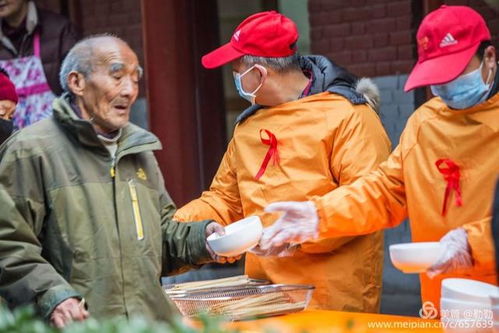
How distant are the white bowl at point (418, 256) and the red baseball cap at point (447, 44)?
60 cm

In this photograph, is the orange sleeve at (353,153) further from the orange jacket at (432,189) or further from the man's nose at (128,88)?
the man's nose at (128,88)

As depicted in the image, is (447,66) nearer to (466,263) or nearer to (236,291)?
(466,263)

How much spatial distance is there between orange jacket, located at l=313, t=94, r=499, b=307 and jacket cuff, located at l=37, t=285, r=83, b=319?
104cm

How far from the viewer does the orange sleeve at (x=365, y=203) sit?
4.32 m

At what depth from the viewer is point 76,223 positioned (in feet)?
13.2

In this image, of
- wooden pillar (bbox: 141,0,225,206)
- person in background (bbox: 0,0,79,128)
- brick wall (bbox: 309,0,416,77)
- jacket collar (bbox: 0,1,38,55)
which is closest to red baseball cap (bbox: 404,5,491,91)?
brick wall (bbox: 309,0,416,77)

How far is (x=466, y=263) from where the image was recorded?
3734 mm

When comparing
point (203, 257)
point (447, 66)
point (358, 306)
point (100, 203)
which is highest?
point (447, 66)

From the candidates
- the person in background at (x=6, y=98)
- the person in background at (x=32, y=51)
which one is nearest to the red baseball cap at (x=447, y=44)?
the person in background at (x=6, y=98)

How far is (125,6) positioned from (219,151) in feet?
4.33

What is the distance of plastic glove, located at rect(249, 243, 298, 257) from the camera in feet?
14.9

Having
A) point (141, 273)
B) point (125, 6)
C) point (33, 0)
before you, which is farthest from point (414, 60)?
point (141, 273)

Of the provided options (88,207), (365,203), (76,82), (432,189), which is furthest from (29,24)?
(432,189)

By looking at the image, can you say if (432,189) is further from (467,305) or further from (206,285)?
(206,285)
